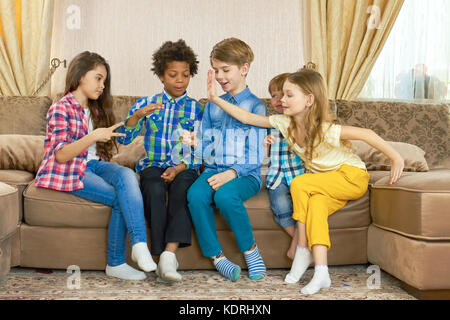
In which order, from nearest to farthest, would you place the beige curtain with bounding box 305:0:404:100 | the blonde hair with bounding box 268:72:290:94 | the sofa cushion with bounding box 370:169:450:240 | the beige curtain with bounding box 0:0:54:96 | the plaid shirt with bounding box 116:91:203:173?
1. the sofa cushion with bounding box 370:169:450:240
2. the plaid shirt with bounding box 116:91:203:173
3. the blonde hair with bounding box 268:72:290:94
4. the beige curtain with bounding box 0:0:54:96
5. the beige curtain with bounding box 305:0:404:100

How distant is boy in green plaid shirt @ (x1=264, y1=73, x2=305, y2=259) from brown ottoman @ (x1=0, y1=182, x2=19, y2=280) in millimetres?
1026

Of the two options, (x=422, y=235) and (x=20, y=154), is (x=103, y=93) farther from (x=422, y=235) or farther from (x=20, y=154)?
(x=422, y=235)

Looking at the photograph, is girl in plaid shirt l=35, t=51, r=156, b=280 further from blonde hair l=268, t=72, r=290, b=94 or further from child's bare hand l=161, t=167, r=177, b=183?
blonde hair l=268, t=72, r=290, b=94

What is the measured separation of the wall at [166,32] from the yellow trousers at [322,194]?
147 cm

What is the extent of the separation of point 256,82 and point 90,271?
6.06 ft

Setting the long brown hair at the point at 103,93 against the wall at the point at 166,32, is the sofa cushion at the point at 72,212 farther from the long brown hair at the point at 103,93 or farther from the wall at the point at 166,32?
the wall at the point at 166,32

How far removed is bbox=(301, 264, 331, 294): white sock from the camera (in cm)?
162

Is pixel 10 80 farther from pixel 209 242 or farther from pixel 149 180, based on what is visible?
pixel 209 242

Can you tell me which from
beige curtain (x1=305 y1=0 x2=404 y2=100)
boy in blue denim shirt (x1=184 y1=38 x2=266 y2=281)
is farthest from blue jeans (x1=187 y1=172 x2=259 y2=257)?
beige curtain (x1=305 y1=0 x2=404 y2=100)

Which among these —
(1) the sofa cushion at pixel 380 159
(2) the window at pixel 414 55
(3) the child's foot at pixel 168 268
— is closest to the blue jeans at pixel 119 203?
(3) the child's foot at pixel 168 268

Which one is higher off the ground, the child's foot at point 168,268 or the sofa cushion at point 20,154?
the sofa cushion at point 20,154

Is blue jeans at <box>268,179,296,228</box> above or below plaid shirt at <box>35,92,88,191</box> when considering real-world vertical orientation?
below

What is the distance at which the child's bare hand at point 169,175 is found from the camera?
1.91 meters

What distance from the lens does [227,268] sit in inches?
69.7
